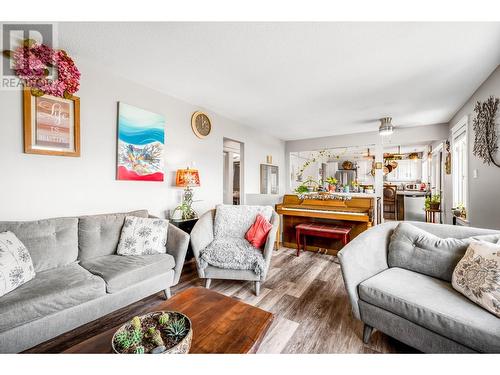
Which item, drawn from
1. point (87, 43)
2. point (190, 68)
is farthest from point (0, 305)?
point (190, 68)

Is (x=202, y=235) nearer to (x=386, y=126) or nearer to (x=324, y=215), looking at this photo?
(x=324, y=215)

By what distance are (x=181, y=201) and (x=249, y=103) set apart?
1902 mm

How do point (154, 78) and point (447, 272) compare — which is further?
point (154, 78)

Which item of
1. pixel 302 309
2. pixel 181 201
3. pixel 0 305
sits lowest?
pixel 302 309

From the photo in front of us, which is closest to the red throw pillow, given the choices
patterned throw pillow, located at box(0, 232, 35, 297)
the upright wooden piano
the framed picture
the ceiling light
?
the upright wooden piano

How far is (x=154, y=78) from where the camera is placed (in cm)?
265

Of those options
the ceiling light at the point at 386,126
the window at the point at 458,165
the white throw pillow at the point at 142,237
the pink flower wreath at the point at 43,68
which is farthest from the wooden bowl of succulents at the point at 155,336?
the window at the point at 458,165

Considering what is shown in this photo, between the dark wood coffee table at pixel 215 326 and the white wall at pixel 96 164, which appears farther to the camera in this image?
the white wall at pixel 96 164

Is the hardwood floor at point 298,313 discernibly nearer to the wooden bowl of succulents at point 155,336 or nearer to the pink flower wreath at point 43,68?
the wooden bowl of succulents at point 155,336

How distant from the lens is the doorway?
4742 millimetres

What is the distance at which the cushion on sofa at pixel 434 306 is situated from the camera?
1089 millimetres

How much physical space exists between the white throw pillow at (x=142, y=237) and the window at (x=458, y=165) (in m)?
4.77

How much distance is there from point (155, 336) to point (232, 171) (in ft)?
14.8

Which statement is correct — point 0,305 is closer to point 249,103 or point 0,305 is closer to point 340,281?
point 340,281
